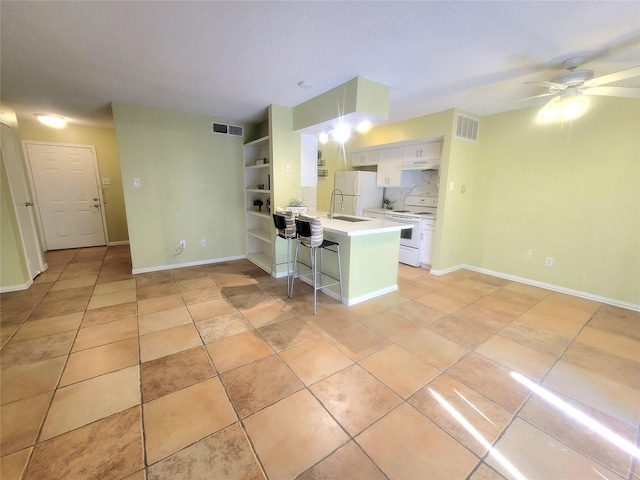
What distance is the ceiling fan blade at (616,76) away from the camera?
1879mm

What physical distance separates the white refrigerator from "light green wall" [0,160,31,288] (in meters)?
4.99

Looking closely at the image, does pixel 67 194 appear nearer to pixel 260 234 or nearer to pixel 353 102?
pixel 260 234

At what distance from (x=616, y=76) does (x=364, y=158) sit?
12.6 feet

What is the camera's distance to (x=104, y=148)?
5.44 metres

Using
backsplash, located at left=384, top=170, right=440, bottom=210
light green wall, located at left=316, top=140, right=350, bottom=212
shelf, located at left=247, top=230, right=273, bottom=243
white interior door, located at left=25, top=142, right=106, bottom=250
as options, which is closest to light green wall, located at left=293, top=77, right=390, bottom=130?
shelf, located at left=247, top=230, right=273, bottom=243

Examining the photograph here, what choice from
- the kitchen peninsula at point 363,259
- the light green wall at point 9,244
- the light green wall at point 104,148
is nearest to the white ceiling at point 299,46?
the light green wall at point 9,244

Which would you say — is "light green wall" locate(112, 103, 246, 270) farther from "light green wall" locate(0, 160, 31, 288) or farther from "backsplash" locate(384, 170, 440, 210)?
"backsplash" locate(384, 170, 440, 210)

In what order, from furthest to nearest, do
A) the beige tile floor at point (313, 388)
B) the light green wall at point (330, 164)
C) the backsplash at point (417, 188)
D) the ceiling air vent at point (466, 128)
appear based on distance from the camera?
1. the light green wall at point (330, 164)
2. the backsplash at point (417, 188)
3. the ceiling air vent at point (466, 128)
4. the beige tile floor at point (313, 388)

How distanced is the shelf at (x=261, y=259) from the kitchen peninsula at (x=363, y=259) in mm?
1250

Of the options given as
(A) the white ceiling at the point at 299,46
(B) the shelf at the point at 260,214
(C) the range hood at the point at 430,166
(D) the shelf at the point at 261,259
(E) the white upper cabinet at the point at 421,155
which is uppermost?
(A) the white ceiling at the point at 299,46

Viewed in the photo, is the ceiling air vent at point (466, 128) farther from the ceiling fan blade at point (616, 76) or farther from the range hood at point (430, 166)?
the ceiling fan blade at point (616, 76)

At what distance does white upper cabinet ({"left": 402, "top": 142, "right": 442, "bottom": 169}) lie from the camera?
4.28m

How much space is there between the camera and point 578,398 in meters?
1.77

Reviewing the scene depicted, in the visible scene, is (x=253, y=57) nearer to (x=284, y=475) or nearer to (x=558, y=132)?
(x=284, y=475)
